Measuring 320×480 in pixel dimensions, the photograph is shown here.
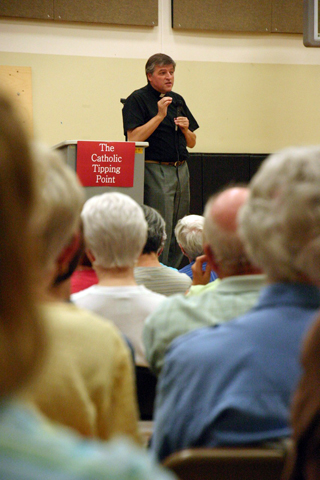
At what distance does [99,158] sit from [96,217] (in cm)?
203

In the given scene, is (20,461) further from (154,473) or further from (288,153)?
(288,153)

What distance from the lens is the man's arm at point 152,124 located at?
4211 mm

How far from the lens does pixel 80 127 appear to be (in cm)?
610

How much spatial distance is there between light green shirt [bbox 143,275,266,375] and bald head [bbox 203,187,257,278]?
4 centimetres

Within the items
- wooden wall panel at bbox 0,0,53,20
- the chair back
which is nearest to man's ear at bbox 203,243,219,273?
the chair back

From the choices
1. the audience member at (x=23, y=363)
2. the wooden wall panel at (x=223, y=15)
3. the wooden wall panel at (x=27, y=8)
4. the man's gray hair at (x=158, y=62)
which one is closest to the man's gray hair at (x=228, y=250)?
the audience member at (x=23, y=363)

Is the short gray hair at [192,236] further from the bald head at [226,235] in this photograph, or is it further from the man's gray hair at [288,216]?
the man's gray hair at [288,216]

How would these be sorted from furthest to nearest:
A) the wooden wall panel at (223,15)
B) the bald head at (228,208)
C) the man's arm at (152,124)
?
the wooden wall panel at (223,15) → the man's arm at (152,124) → the bald head at (228,208)

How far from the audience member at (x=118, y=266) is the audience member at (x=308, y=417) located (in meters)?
0.99

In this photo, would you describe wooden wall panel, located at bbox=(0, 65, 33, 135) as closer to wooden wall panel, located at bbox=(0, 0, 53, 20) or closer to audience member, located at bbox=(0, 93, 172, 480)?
wooden wall panel, located at bbox=(0, 0, 53, 20)

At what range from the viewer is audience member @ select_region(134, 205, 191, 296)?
88.5 inches

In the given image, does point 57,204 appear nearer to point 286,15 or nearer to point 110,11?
point 110,11

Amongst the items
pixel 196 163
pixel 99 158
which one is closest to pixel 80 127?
pixel 196 163

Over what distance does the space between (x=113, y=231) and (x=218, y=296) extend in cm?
51
